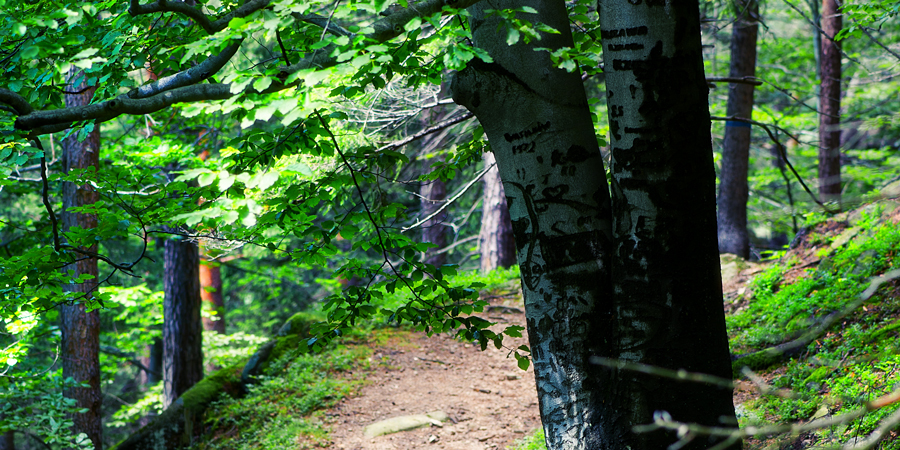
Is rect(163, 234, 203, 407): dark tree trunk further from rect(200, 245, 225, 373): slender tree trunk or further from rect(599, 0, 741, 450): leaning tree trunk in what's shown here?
rect(599, 0, 741, 450): leaning tree trunk

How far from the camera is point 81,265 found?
617 centimetres

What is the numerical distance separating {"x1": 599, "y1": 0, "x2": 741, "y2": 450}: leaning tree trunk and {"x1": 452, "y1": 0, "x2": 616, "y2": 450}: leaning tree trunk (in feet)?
0.42

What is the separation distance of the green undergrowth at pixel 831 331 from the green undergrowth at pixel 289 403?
406cm

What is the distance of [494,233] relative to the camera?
10.2 metres

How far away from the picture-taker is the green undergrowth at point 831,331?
3100mm

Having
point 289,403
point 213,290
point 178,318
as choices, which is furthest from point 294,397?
point 213,290

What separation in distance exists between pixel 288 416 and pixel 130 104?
4.57m

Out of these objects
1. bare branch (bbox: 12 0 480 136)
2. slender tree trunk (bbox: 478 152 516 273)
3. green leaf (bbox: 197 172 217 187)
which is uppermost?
bare branch (bbox: 12 0 480 136)

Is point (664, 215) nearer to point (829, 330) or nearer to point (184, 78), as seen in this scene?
point (184, 78)

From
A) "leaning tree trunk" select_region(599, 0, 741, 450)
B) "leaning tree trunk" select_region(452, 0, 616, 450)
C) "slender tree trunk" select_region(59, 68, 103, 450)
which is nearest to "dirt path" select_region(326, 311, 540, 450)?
"leaning tree trunk" select_region(452, 0, 616, 450)

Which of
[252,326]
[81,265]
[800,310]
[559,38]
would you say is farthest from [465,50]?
[252,326]

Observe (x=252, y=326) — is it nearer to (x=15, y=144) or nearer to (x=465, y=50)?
(x=15, y=144)

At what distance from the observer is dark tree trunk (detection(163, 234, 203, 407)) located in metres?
8.48

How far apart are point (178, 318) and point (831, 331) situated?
8.46 m
